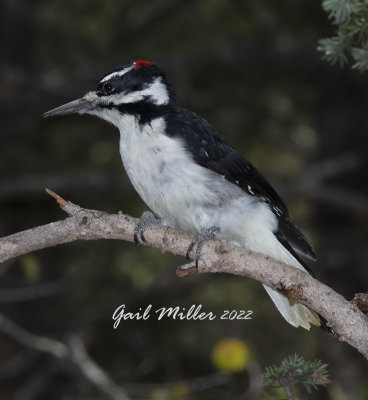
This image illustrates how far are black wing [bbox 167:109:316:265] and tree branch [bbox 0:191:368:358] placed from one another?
96 centimetres

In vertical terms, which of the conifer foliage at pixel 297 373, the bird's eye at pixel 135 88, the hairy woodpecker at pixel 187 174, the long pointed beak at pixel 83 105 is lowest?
the conifer foliage at pixel 297 373

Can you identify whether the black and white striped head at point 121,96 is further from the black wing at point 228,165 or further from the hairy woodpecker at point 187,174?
the black wing at point 228,165

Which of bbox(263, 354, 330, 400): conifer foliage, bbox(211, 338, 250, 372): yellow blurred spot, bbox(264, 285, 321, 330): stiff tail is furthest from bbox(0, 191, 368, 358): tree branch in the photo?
bbox(211, 338, 250, 372): yellow blurred spot

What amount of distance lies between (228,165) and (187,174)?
327 mm

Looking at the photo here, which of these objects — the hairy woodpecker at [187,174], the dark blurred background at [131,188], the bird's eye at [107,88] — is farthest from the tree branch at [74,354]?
the bird's eye at [107,88]

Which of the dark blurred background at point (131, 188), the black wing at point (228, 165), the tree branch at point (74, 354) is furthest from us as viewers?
the dark blurred background at point (131, 188)

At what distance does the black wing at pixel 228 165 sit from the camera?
4094 millimetres

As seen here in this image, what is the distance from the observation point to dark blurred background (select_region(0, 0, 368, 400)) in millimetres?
6145

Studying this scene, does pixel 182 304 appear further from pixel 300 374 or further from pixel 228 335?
pixel 300 374

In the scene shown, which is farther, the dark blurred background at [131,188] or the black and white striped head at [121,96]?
the dark blurred background at [131,188]

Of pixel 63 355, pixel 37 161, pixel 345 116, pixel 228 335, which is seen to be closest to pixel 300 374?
pixel 63 355

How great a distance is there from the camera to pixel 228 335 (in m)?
6.30

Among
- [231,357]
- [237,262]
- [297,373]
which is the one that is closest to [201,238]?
[237,262]

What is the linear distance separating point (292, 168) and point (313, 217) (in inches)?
54.9
